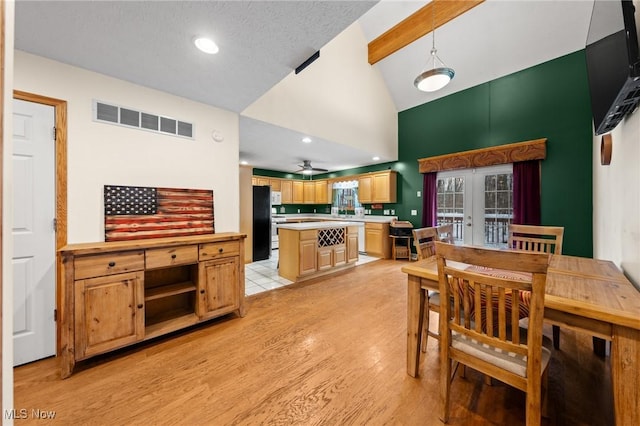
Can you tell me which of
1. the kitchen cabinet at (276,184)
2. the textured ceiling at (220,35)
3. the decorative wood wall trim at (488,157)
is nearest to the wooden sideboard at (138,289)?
the textured ceiling at (220,35)

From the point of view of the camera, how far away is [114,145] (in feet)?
7.14

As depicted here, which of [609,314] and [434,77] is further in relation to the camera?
[434,77]

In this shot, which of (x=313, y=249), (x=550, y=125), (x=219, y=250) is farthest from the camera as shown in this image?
(x=313, y=249)

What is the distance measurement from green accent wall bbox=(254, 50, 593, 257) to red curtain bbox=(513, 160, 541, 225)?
101 mm

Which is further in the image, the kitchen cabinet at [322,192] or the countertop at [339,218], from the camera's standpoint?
the kitchen cabinet at [322,192]

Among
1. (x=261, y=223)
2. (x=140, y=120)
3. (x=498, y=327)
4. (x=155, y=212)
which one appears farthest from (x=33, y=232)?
(x=261, y=223)

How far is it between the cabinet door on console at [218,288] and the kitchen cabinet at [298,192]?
17.3 ft

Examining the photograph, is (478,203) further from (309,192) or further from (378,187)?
(309,192)

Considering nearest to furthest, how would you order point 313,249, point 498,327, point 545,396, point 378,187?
1. point 498,327
2. point 545,396
3. point 313,249
4. point 378,187

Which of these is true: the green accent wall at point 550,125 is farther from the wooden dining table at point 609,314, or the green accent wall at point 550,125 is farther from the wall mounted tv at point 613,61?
the wooden dining table at point 609,314

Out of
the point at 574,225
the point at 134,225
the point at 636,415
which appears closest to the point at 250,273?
the point at 134,225

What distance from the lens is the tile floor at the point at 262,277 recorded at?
3.52m

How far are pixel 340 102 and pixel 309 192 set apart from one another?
368 cm

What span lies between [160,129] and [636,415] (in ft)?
12.1
